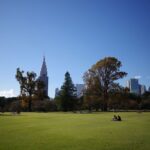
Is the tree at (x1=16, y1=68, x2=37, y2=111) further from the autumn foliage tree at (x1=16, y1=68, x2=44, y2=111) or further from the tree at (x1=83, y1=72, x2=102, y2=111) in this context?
the tree at (x1=83, y1=72, x2=102, y2=111)

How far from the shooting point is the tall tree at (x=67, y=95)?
94.1 metres

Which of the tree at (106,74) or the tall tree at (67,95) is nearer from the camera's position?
the tree at (106,74)

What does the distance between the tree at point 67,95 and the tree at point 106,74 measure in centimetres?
2209

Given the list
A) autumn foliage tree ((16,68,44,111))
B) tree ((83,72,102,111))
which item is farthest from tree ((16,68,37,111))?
tree ((83,72,102,111))

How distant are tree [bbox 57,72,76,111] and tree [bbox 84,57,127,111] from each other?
72.5 ft

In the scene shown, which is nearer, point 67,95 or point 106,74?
point 106,74

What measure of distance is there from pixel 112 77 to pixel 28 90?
107ft

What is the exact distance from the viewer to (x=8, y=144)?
47.4 ft

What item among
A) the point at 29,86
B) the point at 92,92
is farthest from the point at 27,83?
the point at 92,92

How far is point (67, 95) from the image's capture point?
96.0 m

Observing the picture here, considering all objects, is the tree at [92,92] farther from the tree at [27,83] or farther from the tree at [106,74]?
the tree at [27,83]

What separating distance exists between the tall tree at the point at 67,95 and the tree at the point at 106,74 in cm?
2208

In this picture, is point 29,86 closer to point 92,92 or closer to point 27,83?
point 27,83

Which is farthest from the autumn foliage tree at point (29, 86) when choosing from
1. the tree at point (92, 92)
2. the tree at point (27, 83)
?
the tree at point (92, 92)
